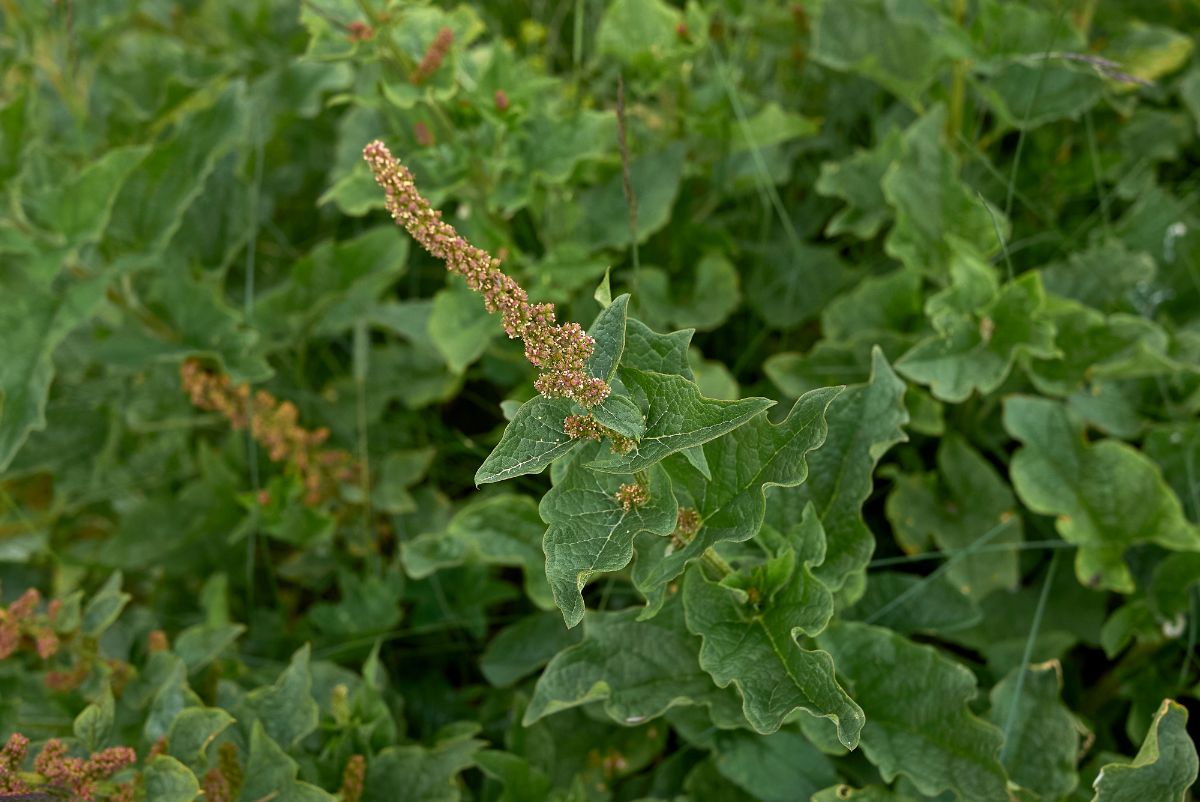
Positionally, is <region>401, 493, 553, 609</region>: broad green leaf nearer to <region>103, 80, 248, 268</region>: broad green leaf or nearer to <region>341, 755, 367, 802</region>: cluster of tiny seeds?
<region>341, 755, 367, 802</region>: cluster of tiny seeds

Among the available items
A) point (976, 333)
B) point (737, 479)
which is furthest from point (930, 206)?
point (737, 479)

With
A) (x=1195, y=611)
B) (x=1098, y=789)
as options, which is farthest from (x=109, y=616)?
(x=1195, y=611)

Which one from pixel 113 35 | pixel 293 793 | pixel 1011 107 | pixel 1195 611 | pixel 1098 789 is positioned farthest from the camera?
pixel 113 35

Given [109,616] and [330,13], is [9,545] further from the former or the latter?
[330,13]

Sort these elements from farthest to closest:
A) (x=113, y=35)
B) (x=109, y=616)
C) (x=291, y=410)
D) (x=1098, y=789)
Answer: (x=113, y=35) → (x=291, y=410) → (x=109, y=616) → (x=1098, y=789)

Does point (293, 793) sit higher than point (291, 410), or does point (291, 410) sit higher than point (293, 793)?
point (291, 410)

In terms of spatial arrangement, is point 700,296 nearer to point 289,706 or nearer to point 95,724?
point 289,706
